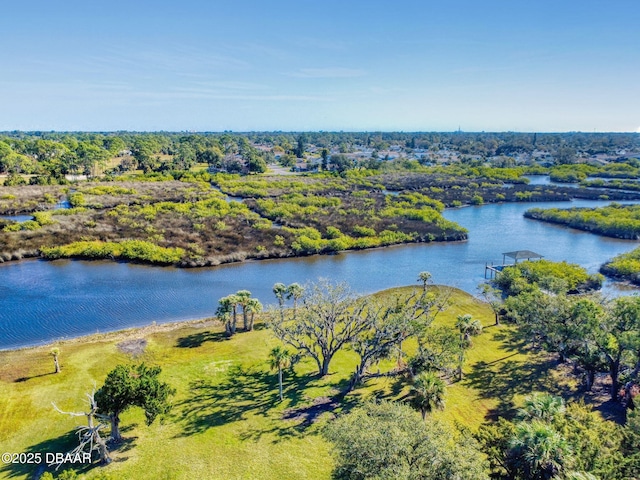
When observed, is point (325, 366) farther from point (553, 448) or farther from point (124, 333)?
point (124, 333)

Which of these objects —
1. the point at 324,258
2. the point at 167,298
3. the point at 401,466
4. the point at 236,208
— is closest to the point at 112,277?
the point at 167,298

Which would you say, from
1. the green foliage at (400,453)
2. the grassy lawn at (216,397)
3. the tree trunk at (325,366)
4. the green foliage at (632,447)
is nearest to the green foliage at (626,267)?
the grassy lawn at (216,397)

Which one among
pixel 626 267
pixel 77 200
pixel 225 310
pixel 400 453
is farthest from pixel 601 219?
pixel 77 200

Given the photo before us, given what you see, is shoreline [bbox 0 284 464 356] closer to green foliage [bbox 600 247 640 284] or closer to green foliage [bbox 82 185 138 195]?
green foliage [bbox 600 247 640 284]

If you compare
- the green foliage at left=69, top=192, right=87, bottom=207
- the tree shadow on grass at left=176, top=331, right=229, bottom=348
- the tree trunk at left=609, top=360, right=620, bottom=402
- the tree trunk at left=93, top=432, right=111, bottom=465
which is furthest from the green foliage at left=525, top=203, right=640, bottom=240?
the green foliage at left=69, top=192, right=87, bottom=207

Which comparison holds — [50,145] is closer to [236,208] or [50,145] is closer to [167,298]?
[236,208]

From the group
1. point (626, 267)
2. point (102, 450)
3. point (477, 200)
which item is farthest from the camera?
point (477, 200)
